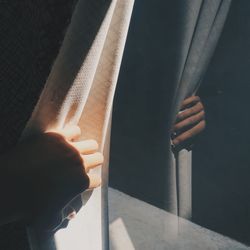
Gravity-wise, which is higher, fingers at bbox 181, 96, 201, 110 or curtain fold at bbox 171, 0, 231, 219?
curtain fold at bbox 171, 0, 231, 219

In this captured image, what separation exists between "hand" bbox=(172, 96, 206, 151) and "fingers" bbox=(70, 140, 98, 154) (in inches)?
28.1

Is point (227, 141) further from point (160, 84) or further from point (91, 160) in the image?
point (91, 160)

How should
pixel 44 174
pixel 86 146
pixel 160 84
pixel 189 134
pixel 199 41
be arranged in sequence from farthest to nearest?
1. pixel 189 134
2. pixel 160 84
3. pixel 199 41
4. pixel 86 146
5. pixel 44 174

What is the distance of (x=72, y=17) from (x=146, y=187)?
1.40m

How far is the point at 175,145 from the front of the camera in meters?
1.29

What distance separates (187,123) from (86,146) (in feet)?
2.58

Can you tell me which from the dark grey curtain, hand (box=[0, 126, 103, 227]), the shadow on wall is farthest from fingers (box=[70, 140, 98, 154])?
the shadow on wall

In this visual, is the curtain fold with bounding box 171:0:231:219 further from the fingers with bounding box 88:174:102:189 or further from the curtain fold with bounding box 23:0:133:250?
the fingers with bounding box 88:174:102:189

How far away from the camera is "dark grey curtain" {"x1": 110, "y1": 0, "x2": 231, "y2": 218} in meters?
1.05

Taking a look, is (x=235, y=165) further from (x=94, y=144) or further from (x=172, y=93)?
(x=94, y=144)

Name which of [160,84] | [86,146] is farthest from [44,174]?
[160,84]

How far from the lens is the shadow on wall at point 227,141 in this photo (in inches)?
51.6

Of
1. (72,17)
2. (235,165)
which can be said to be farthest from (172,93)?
(72,17)

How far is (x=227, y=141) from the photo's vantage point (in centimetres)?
148
